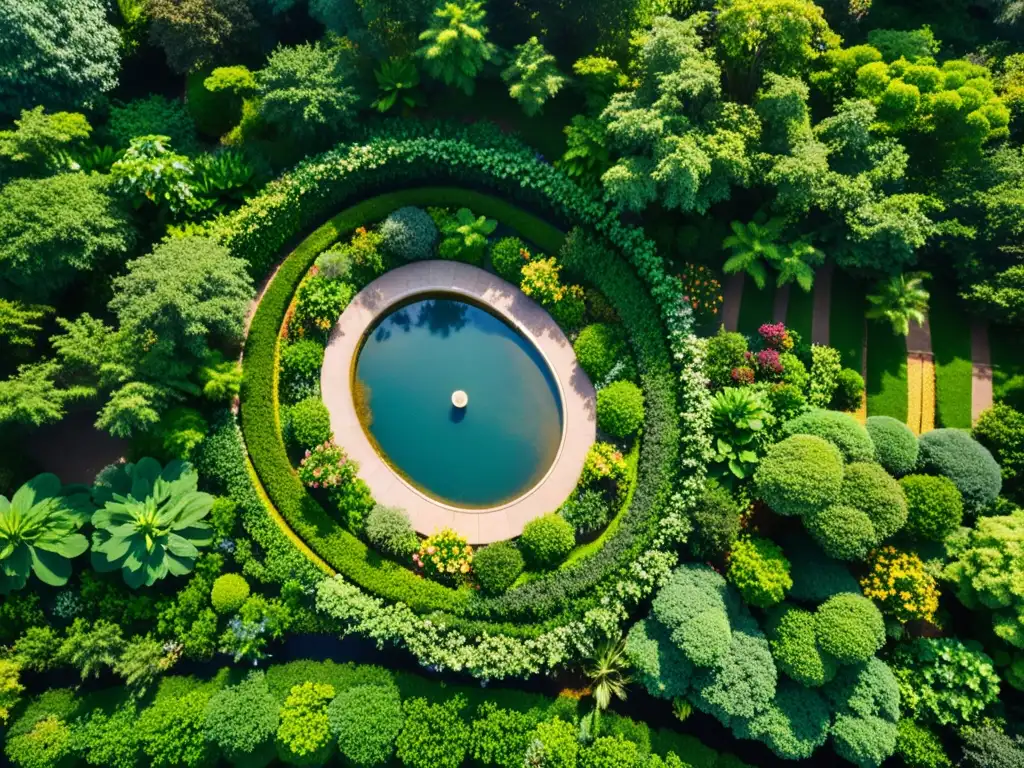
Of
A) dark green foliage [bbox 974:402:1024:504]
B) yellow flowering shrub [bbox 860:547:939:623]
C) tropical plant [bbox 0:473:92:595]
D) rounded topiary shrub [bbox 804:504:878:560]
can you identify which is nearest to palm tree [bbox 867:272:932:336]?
dark green foliage [bbox 974:402:1024:504]

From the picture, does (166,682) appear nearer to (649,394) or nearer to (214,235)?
(214,235)

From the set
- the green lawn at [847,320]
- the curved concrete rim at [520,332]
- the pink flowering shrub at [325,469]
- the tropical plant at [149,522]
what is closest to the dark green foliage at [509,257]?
the curved concrete rim at [520,332]

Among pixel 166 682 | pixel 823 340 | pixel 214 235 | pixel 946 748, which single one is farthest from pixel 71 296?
pixel 946 748

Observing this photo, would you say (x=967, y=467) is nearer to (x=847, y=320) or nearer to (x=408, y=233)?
(x=847, y=320)

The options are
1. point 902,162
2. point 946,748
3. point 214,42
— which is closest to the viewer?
point 946,748

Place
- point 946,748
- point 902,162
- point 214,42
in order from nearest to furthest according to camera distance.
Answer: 1. point 946,748
2. point 902,162
3. point 214,42

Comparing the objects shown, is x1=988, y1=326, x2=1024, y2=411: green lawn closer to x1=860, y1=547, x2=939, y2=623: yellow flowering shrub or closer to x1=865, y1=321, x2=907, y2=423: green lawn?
x1=865, y1=321, x2=907, y2=423: green lawn

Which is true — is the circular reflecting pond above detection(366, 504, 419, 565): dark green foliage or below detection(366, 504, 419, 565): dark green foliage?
above
